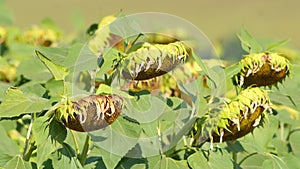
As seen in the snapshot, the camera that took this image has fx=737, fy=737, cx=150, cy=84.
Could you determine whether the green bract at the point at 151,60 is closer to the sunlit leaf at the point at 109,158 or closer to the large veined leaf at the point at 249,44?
the sunlit leaf at the point at 109,158

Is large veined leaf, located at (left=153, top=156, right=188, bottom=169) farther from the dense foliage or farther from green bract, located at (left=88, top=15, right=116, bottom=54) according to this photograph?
green bract, located at (left=88, top=15, right=116, bottom=54)

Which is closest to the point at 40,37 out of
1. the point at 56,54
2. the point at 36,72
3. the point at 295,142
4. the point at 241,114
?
the point at 36,72

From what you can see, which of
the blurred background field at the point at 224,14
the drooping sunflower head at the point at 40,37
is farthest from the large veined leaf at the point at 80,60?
the blurred background field at the point at 224,14

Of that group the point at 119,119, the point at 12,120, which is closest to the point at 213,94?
the point at 119,119

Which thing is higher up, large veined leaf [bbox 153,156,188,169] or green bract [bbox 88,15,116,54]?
green bract [bbox 88,15,116,54]

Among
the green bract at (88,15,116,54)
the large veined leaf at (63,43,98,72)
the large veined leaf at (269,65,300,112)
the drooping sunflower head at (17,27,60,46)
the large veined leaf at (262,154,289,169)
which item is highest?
the drooping sunflower head at (17,27,60,46)

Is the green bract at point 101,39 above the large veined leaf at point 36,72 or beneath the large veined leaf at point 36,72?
above

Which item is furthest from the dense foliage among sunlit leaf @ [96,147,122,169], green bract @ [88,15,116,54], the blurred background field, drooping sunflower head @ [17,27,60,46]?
the blurred background field

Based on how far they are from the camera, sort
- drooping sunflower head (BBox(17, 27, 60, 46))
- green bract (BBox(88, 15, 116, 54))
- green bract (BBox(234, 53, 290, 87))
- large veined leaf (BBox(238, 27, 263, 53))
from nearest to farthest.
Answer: green bract (BBox(234, 53, 290, 87)) → large veined leaf (BBox(238, 27, 263, 53)) → green bract (BBox(88, 15, 116, 54)) → drooping sunflower head (BBox(17, 27, 60, 46))
